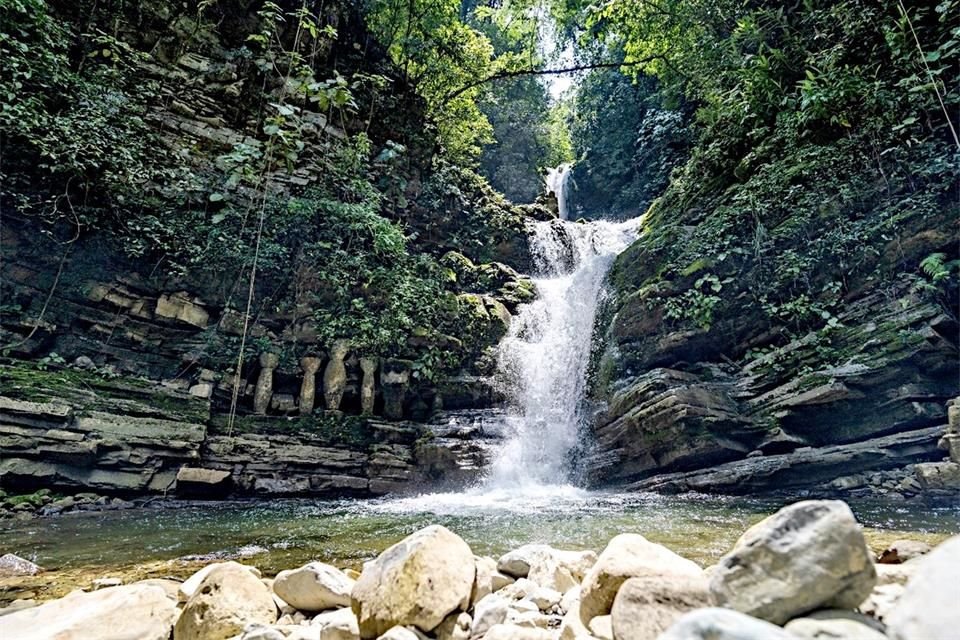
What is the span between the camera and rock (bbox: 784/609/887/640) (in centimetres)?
102

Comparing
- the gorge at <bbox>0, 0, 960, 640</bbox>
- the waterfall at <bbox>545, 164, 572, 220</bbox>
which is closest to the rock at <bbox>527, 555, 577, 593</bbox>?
the gorge at <bbox>0, 0, 960, 640</bbox>

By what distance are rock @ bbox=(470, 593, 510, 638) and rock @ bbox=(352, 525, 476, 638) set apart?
98 millimetres

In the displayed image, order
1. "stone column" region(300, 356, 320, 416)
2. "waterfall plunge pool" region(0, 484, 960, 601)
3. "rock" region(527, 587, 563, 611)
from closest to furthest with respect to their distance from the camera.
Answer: "rock" region(527, 587, 563, 611) < "waterfall plunge pool" region(0, 484, 960, 601) < "stone column" region(300, 356, 320, 416)

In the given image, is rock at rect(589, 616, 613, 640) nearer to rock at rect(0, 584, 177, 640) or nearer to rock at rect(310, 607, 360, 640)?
rock at rect(310, 607, 360, 640)

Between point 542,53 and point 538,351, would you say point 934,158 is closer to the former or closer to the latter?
point 538,351

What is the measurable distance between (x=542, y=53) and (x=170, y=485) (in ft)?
47.4

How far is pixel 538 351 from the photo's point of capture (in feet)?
36.4

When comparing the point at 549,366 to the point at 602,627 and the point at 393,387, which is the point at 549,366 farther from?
the point at 602,627

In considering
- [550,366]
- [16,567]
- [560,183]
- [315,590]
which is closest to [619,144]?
[560,183]

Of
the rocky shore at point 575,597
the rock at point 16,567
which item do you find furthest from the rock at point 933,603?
the rock at point 16,567

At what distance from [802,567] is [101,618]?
2.82 metres

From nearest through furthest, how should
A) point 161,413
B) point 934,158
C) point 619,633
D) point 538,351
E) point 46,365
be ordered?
point 619,633 → point 934,158 → point 46,365 → point 161,413 → point 538,351

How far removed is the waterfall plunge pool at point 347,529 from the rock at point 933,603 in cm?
275

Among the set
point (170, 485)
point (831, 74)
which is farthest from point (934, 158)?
point (170, 485)
